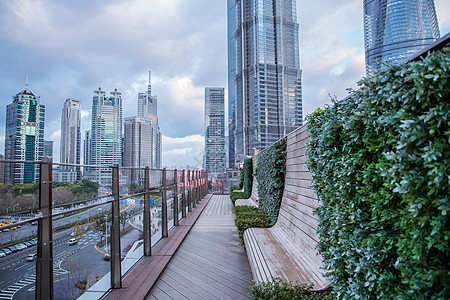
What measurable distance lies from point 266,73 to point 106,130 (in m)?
38.6

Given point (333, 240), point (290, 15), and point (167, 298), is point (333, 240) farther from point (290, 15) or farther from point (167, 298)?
point (290, 15)

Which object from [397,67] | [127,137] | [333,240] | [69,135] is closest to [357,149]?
[397,67]

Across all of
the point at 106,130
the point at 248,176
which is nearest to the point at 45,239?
the point at 248,176

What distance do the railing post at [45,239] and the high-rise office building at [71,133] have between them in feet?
65.1

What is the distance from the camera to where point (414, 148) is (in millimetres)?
864

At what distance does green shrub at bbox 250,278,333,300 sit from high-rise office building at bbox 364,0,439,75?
8.87m

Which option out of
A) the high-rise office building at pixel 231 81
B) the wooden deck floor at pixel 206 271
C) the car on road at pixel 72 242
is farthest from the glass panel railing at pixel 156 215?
the high-rise office building at pixel 231 81

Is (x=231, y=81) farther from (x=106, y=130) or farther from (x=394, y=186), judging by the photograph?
(x=394, y=186)

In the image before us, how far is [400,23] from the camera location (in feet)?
32.9

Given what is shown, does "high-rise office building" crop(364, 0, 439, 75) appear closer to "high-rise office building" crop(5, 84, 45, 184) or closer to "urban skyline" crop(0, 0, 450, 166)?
"urban skyline" crop(0, 0, 450, 166)

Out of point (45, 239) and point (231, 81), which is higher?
point (231, 81)

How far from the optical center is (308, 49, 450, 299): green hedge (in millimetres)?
772

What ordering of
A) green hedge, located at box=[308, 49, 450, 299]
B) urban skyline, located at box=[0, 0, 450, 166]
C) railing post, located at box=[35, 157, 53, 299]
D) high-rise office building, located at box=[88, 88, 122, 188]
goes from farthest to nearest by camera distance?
1. high-rise office building, located at box=[88, 88, 122, 188]
2. urban skyline, located at box=[0, 0, 450, 166]
3. railing post, located at box=[35, 157, 53, 299]
4. green hedge, located at box=[308, 49, 450, 299]

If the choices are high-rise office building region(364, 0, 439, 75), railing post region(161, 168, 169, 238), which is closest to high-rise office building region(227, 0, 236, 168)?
high-rise office building region(364, 0, 439, 75)
